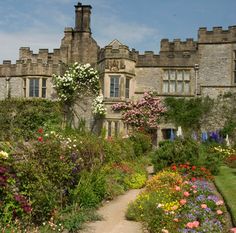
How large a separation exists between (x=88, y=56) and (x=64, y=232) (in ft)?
66.6

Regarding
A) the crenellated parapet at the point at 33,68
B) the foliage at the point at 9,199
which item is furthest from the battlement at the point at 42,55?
the foliage at the point at 9,199

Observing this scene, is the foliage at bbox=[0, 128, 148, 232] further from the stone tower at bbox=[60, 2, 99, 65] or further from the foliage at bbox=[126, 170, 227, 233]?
the stone tower at bbox=[60, 2, 99, 65]

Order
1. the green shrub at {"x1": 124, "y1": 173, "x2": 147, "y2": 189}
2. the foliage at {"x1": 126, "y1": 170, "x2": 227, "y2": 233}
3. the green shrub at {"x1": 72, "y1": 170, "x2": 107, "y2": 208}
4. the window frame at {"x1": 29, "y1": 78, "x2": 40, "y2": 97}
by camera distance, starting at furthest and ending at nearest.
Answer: the window frame at {"x1": 29, "y1": 78, "x2": 40, "y2": 97}, the green shrub at {"x1": 124, "y1": 173, "x2": 147, "y2": 189}, the green shrub at {"x1": 72, "y1": 170, "x2": 107, "y2": 208}, the foliage at {"x1": 126, "y1": 170, "x2": 227, "y2": 233}

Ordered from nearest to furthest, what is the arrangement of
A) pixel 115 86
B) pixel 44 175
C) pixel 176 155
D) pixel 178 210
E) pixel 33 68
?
pixel 178 210
pixel 44 175
pixel 176 155
pixel 115 86
pixel 33 68

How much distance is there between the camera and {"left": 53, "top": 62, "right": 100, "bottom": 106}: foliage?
80.3 feet

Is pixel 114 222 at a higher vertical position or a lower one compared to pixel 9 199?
lower

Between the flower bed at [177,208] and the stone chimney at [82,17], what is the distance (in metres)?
18.3

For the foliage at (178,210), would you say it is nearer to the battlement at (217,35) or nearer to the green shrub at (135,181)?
the green shrub at (135,181)

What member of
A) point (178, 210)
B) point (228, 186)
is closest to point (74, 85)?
point (228, 186)

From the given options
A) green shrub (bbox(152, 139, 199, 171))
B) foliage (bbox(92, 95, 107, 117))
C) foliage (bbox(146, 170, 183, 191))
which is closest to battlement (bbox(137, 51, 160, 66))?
foliage (bbox(92, 95, 107, 117))

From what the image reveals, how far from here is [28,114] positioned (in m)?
23.3

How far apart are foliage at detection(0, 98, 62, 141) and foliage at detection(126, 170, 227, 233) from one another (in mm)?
14656

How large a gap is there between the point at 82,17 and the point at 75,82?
510 cm

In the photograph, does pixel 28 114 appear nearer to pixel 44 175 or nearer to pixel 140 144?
pixel 140 144
